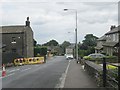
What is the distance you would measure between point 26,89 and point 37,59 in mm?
45709

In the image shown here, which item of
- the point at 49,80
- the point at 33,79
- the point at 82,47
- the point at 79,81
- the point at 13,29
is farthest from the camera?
the point at 82,47

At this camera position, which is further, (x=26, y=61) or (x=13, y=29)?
(x=13, y=29)

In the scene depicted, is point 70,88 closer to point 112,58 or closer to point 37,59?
point 112,58

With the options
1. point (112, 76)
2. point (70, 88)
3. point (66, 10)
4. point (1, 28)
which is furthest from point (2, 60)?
point (112, 76)

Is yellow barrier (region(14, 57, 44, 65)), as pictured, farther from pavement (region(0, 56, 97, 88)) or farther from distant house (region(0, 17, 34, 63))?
pavement (region(0, 56, 97, 88))

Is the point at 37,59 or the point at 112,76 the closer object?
the point at 112,76

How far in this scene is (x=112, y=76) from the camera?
11.0 m

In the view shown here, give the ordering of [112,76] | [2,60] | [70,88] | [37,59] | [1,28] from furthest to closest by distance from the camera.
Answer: [1,28], [37,59], [2,60], [70,88], [112,76]

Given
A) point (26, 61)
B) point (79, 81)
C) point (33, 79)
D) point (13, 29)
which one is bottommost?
point (33, 79)

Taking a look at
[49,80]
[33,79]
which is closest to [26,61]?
[33,79]

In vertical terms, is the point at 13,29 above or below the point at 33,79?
above

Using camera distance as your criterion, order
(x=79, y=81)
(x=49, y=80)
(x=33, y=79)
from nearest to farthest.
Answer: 1. (x=79, y=81)
2. (x=49, y=80)
3. (x=33, y=79)

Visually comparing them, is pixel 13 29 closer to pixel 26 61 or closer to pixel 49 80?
pixel 26 61

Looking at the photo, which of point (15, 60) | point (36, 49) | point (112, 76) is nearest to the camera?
point (112, 76)
